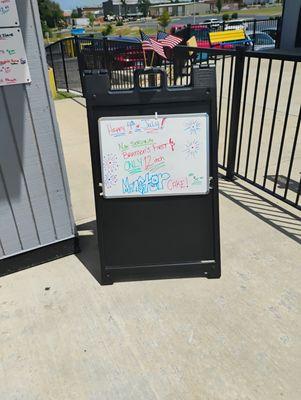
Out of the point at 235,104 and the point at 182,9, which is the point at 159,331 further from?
the point at 182,9

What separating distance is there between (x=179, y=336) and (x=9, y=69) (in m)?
1.95

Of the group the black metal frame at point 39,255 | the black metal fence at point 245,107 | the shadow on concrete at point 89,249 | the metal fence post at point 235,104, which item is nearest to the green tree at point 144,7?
the black metal fence at point 245,107

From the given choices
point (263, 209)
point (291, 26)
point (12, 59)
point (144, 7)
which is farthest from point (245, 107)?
point (144, 7)

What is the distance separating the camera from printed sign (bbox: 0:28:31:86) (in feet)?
6.98

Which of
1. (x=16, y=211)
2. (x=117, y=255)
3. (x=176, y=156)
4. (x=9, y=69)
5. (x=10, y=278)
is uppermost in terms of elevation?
(x=9, y=69)

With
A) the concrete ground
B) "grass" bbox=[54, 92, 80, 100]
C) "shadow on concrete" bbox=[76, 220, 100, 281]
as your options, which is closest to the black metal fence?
"grass" bbox=[54, 92, 80, 100]

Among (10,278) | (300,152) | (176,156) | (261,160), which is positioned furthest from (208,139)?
(300,152)

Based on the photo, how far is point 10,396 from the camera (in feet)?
6.27

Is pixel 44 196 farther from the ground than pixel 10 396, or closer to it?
farther from the ground

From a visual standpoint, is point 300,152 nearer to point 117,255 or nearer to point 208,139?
point 208,139

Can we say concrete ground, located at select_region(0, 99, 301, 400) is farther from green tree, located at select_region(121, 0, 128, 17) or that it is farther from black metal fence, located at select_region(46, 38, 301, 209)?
green tree, located at select_region(121, 0, 128, 17)

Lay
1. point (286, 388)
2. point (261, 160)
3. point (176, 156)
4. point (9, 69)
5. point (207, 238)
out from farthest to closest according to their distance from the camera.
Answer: point (261, 160) → point (207, 238) → point (176, 156) → point (9, 69) → point (286, 388)

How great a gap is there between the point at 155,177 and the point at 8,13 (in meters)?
1.32

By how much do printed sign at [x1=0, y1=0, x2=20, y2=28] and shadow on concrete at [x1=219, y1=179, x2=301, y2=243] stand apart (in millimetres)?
2532
